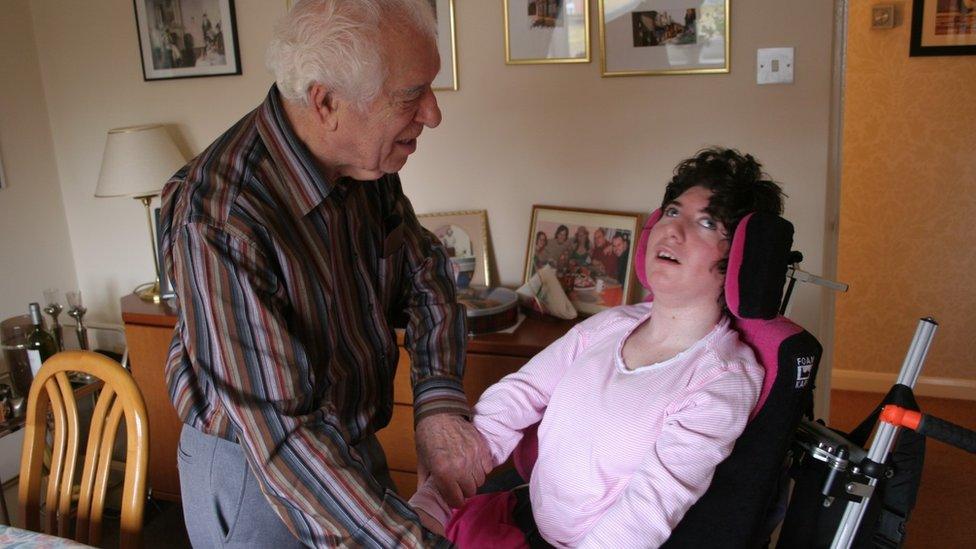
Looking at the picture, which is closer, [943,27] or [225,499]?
[225,499]

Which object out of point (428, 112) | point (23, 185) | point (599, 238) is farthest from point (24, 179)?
point (428, 112)

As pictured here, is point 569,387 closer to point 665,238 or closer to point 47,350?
point 665,238

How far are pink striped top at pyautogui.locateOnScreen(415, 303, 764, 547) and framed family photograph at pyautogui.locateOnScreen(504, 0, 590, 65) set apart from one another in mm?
1131

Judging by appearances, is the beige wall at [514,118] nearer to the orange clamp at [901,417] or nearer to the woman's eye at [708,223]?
the woman's eye at [708,223]

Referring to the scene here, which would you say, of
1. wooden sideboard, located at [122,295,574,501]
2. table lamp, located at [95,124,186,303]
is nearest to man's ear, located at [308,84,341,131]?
wooden sideboard, located at [122,295,574,501]

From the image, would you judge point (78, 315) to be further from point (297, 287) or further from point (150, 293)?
point (297, 287)

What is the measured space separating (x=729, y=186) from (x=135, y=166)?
7.00 feet

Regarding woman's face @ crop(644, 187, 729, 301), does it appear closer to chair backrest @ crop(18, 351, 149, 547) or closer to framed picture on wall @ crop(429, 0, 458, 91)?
chair backrest @ crop(18, 351, 149, 547)

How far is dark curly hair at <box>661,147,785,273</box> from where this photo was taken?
137 centimetres

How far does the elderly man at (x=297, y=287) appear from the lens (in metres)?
1.09

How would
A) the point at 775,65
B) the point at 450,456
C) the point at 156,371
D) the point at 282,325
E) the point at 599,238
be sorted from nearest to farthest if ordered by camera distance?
the point at 282,325
the point at 450,456
the point at 775,65
the point at 599,238
the point at 156,371

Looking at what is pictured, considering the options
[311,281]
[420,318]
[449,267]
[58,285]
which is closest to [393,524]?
[311,281]

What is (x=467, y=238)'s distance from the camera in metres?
2.69

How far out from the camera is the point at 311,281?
1219mm
